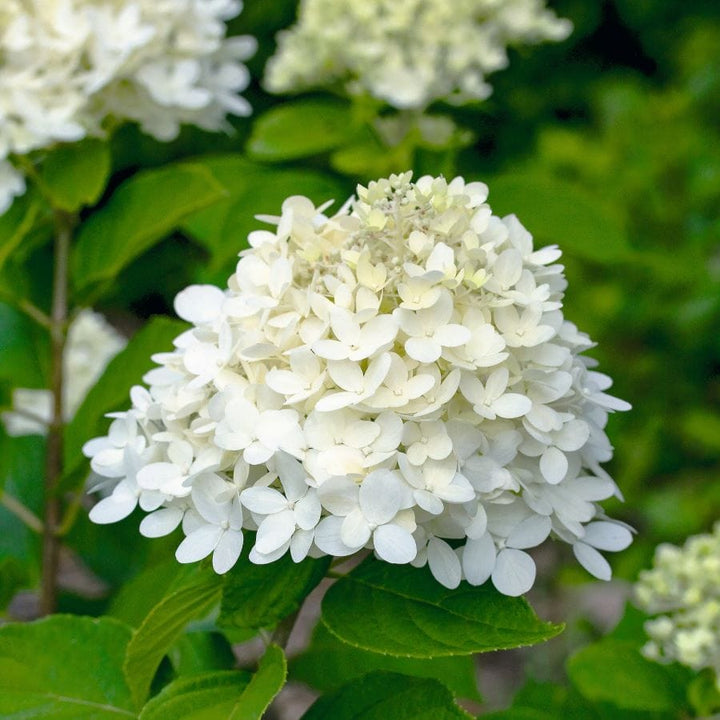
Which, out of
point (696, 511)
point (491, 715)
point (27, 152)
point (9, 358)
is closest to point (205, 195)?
point (27, 152)

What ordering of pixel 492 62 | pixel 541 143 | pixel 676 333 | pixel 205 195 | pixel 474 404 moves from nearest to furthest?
pixel 474 404, pixel 205 195, pixel 492 62, pixel 676 333, pixel 541 143

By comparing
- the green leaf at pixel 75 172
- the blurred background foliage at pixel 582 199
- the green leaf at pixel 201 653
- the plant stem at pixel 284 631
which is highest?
the green leaf at pixel 75 172

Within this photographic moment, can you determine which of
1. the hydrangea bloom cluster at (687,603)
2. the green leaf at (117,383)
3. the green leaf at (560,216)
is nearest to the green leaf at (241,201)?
the green leaf at (117,383)

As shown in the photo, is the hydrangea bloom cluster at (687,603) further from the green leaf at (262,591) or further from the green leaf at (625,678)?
the green leaf at (262,591)

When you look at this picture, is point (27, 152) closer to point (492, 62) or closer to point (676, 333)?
point (492, 62)

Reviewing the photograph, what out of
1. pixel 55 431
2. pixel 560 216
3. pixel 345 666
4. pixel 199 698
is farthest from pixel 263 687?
pixel 560 216

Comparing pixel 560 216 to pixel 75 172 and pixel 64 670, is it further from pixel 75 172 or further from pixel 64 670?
pixel 64 670

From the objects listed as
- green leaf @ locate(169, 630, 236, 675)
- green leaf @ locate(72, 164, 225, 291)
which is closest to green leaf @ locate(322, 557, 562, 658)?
green leaf @ locate(169, 630, 236, 675)

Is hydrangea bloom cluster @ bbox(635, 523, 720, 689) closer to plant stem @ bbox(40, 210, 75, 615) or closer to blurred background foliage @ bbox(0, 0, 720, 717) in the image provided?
blurred background foliage @ bbox(0, 0, 720, 717)

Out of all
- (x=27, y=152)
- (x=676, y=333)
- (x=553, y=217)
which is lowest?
(x=676, y=333)
